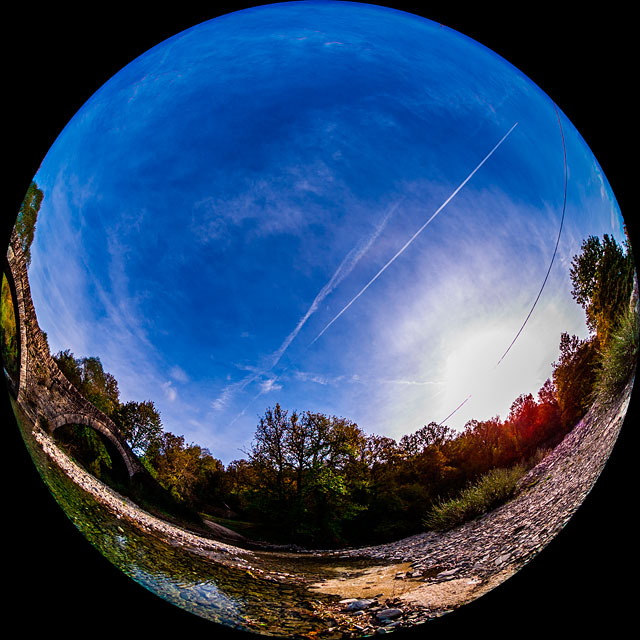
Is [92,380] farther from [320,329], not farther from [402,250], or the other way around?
[402,250]

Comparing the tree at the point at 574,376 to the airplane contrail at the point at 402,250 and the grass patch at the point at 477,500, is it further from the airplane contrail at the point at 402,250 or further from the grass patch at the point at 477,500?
the airplane contrail at the point at 402,250

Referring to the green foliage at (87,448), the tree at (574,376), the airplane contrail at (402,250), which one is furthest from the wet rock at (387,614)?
the green foliage at (87,448)

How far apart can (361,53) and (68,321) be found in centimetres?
748

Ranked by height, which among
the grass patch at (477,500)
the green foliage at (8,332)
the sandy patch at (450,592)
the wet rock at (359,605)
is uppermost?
the green foliage at (8,332)

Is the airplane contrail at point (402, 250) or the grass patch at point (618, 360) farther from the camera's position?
the grass patch at point (618, 360)

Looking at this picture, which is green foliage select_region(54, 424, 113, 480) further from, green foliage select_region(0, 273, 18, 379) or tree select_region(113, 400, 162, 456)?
green foliage select_region(0, 273, 18, 379)

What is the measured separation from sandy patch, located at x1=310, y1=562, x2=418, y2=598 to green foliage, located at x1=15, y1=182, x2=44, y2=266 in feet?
27.9

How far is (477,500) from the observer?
757 centimetres

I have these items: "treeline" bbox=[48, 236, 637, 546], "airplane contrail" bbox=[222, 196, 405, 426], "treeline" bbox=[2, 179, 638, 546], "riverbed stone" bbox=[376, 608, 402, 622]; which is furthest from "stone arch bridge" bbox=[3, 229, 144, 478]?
"riverbed stone" bbox=[376, 608, 402, 622]

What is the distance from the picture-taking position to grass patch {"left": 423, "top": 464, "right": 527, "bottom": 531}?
24.3 feet

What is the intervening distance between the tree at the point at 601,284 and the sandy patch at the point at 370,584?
586 cm

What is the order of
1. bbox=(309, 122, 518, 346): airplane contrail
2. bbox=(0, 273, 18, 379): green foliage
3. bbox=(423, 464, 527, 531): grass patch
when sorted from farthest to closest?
1. bbox=(0, 273, 18, 379): green foliage
2. bbox=(423, 464, 527, 531): grass patch
3. bbox=(309, 122, 518, 346): airplane contrail

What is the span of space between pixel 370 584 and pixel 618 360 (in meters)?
6.52

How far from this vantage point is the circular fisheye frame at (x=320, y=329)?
6.82 meters
